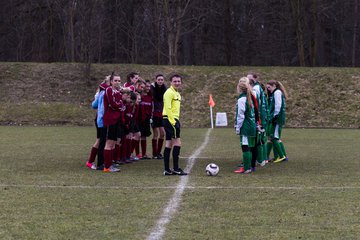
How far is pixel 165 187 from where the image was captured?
948cm

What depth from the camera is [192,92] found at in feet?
104

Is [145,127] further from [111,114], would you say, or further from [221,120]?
[221,120]

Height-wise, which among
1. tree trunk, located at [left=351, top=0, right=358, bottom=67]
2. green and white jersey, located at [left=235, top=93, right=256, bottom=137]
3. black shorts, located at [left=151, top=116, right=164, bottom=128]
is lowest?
black shorts, located at [left=151, top=116, right=164, bottom=128]

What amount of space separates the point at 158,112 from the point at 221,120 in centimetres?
1394

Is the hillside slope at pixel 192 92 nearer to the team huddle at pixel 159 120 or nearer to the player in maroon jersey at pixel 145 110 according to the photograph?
the player in maroon jersey at pixel 145 110

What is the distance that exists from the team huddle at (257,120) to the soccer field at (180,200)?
1.04 feet

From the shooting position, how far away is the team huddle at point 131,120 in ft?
35.5

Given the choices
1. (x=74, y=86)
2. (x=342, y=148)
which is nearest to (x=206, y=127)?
(x=74, y=86)

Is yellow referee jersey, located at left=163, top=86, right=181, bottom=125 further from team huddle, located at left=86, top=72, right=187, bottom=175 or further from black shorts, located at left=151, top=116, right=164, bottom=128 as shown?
black shorts, located at left=151, top=116, right=164, bottom=128

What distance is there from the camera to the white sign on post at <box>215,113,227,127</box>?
27.7 metres

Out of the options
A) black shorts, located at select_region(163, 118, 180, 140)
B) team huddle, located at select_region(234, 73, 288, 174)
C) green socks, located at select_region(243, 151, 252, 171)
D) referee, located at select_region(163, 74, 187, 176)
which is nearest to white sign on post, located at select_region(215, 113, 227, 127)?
team huddle, located at select_region(234, 73, 288, 174)

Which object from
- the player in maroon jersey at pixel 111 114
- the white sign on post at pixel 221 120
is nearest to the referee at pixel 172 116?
the player in maroon jersey at pixel 111 114

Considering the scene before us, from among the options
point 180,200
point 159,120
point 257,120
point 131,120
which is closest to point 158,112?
point 159,120

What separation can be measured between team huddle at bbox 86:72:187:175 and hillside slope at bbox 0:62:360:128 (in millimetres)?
13918
